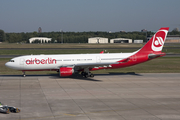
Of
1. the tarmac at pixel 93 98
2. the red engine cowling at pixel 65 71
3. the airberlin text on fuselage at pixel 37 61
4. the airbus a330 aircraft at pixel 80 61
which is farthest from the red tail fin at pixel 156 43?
the airberlin text on fuselage at pixel 37 61

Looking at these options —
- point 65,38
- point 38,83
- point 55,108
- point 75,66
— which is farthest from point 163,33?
point 65,38

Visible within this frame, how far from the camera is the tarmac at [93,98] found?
17672 mm

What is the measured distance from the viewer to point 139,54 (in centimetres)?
3700

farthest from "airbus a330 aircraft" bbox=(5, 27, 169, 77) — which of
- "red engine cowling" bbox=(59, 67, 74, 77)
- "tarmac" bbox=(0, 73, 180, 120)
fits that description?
"tarmac" bbox=(0, 73, 180, 120)

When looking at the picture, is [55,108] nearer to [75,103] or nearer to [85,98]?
[75,103]


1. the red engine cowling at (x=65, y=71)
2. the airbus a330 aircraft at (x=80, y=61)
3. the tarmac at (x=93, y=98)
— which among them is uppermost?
the airbus a330 aircraft at (x=80, y=61)

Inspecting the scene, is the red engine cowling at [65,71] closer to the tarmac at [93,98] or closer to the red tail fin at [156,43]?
the tarmac at [93,98]

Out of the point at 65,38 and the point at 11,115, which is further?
the point at 65,38

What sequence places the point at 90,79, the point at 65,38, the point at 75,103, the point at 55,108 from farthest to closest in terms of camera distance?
the point at 65,38 → the point at 90,79 → the point at 75,103 → the point at 55,108

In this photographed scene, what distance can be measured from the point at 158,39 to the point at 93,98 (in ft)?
63.1

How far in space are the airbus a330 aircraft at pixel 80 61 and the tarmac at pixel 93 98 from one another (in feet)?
6.04

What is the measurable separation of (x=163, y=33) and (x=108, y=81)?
12.6m

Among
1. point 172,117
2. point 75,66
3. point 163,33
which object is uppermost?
point 163,33

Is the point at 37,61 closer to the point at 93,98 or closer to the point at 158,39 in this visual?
the point at 93,98
